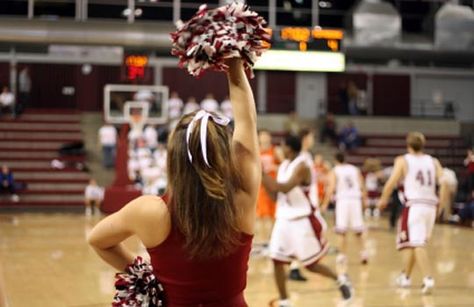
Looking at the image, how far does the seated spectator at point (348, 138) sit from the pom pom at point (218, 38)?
22.5 metres

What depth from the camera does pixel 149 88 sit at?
69.3ft

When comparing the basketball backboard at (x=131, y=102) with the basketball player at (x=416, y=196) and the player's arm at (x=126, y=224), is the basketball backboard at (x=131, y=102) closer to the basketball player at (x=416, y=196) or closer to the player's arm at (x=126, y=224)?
the basketball player at (x=416, y=196)

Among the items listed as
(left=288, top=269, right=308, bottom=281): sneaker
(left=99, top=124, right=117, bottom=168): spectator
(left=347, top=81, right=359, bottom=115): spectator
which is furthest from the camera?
(left=347, top=81, right=359, bottom=115): spectator

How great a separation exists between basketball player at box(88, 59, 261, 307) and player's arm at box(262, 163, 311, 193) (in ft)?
12.4

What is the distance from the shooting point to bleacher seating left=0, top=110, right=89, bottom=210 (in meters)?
22.5

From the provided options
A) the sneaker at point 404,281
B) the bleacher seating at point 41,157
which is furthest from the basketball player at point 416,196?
the bleacher seating at point 41,157

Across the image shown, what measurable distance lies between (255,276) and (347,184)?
2.55m

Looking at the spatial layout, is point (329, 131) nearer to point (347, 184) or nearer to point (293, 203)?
point (347, 184)

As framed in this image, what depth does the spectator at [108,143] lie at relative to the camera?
75.9 ft

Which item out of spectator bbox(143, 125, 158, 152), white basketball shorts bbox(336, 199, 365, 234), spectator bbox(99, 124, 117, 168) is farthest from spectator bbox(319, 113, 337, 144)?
white basketball shorts bbox(336, 199, 365, 234)

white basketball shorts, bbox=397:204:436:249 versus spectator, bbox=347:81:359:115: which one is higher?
spectator, bbox=347:81:359:115

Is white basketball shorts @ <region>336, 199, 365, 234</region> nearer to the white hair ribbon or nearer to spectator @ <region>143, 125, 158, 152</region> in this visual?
the white hair ribbon

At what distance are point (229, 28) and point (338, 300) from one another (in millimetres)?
5895

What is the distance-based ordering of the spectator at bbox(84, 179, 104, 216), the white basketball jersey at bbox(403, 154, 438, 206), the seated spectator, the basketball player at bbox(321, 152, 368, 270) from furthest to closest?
the seated spectator → the spectator at bbox(84, 179, 104, 216) → the basketball player at bbox(321, 152, 368, 270) → the white basketball jersey at bbox(403, 154, 438, 206)
